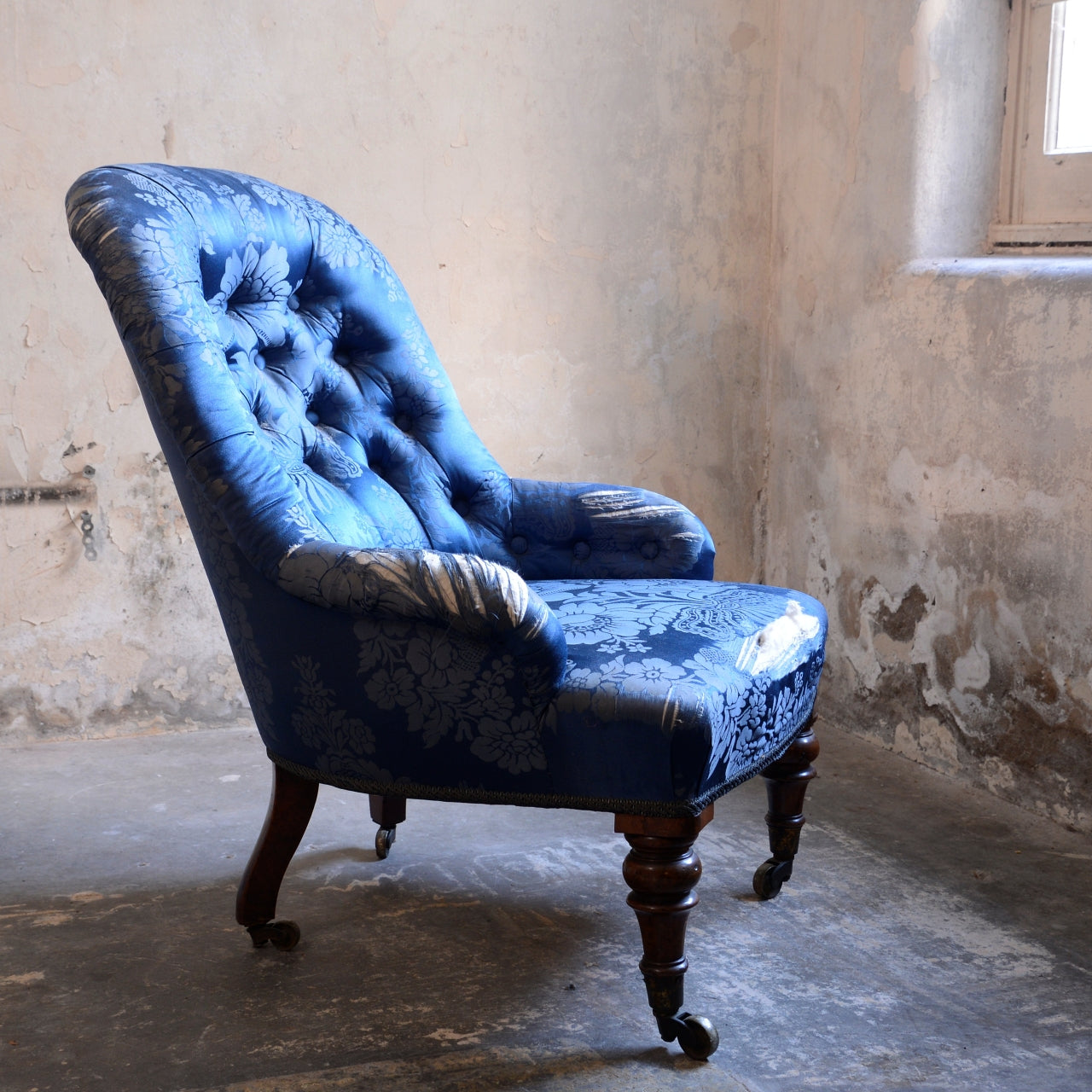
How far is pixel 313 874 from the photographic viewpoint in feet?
6.20

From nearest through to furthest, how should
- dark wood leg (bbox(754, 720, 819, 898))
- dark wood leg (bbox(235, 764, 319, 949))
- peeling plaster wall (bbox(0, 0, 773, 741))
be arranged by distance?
dark wood leg (bbox(235, 764, 319, 949)), dark wood leg (bbox(754, 720, 819, 898)), peeling plaster wall (bbox(0, 0, 773, 741))

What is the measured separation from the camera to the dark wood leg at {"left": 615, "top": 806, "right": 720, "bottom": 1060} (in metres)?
1.35

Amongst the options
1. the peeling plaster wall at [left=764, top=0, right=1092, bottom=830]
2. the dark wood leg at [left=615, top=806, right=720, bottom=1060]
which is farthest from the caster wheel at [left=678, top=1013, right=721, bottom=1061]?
the peeling plaster wall at [left=764, top=0, right=1092, bottom=830]

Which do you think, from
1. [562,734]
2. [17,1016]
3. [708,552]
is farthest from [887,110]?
[17,1016]

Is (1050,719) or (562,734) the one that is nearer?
(562,734)

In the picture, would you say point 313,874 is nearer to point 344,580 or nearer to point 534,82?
point 344,580

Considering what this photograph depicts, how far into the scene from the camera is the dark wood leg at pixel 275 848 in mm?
1614

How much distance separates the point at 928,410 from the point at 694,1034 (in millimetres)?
1391

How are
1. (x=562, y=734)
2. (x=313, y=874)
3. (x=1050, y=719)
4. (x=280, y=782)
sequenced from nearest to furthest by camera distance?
(x=562, y=734) < (x=280, y=782) < (x=313, y=874) < (x=1050, y=719)

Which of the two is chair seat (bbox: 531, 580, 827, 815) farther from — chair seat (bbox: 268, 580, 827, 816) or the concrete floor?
the concrete floor

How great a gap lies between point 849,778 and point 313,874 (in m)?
1.05

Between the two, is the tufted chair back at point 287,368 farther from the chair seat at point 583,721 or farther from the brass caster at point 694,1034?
the brass caster at point 694,1034

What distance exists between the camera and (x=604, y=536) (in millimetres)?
1882

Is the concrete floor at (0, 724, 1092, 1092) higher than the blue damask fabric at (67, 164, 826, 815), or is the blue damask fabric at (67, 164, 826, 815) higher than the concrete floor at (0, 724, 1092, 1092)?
the blue damask fabric at (67, 164, 826, 815)
